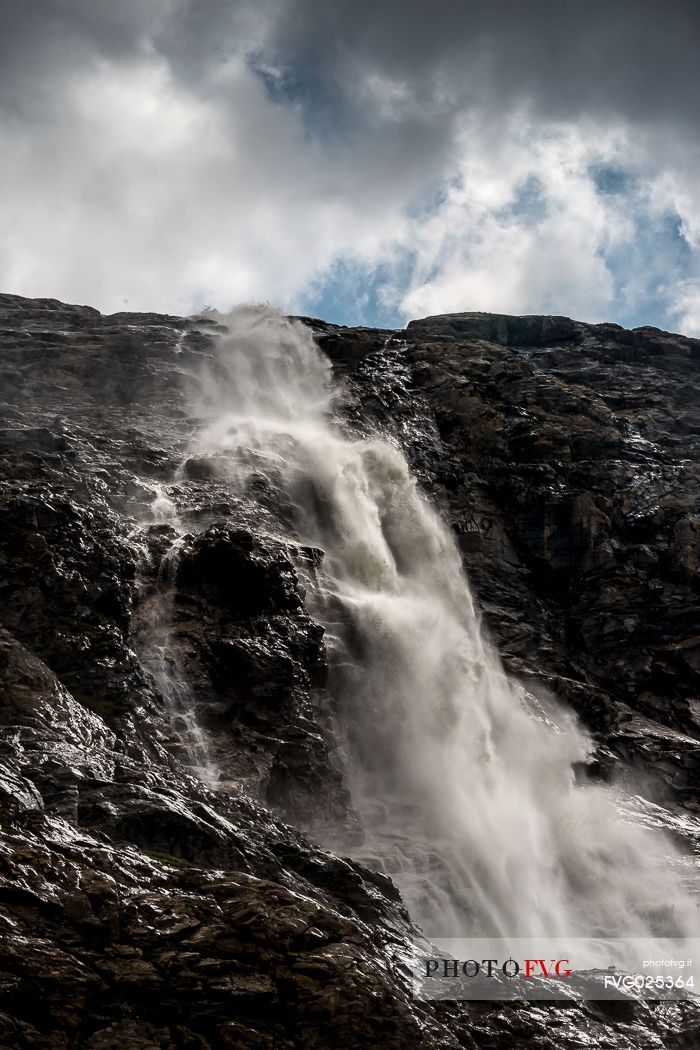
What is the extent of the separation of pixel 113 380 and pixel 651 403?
25842 millimetres

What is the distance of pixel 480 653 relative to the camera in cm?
2958

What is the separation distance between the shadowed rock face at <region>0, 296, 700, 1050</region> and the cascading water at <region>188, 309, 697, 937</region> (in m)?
1.39

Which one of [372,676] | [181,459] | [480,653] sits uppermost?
[181,459]

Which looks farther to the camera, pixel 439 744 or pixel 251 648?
pixel 439 744

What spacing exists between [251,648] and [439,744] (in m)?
6.50

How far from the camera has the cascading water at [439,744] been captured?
70.8 feet

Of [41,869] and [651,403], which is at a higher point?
[651,403]

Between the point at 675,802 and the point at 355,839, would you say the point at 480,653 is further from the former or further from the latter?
the point at 355,839

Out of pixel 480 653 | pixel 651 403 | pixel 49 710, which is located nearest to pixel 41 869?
pixel 49 710

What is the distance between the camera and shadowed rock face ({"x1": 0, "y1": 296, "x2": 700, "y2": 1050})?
1141cm

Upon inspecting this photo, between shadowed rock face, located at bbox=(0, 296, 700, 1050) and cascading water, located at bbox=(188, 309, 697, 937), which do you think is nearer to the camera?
shadowed rock face, located at bbox=(0, 296, 700, 1050)

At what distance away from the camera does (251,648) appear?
907 inches

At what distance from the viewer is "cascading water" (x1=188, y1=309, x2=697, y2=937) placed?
2159cm

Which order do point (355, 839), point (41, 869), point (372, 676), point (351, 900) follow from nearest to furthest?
point (41, 869) → point (351, 900) → point (355, 839) → point (372, 676)
